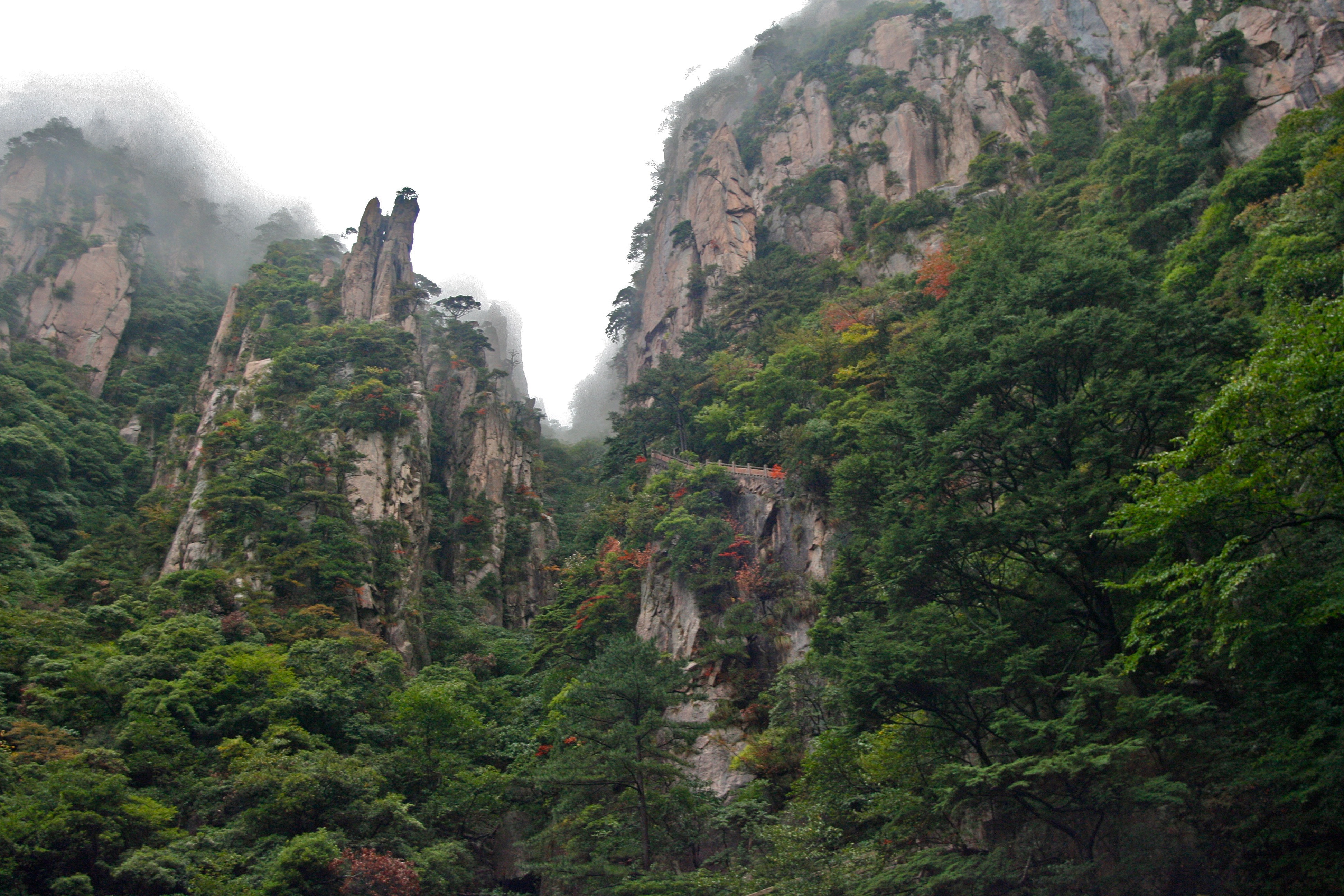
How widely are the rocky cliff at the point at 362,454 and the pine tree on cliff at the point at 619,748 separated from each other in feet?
50.4

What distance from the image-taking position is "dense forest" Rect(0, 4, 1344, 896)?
35.3 feet

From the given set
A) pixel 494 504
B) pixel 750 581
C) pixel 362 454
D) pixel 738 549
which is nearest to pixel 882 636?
pixel 750 581

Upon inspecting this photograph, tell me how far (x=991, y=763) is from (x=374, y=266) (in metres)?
51.9

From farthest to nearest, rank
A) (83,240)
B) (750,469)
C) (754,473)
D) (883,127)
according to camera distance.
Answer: (83,240) → (883,127) → (750,469) → (754,473)

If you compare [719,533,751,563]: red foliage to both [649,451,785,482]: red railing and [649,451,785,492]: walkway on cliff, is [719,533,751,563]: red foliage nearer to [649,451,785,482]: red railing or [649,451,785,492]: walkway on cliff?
[649,451,785,492]: walkway on cliff

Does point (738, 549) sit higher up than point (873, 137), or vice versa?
point (873, 137)

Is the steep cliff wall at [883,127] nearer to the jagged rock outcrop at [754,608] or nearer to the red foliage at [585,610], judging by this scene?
the jagged rock outcrop at [754,608]

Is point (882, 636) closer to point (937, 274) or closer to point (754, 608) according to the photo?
point (754, 608)

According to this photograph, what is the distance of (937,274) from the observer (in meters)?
33.6

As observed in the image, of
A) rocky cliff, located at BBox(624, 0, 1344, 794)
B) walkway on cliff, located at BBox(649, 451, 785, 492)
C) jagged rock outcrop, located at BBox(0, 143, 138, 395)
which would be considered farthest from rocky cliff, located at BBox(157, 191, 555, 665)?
walkway on cliff, located at BBox(649, 451, 785, 492)

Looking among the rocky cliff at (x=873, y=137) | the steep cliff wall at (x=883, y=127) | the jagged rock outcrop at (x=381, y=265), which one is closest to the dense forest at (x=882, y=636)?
the rocky cliff at (x=873, y=137)

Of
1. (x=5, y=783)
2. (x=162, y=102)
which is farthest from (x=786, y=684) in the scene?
(x=162, y=102)

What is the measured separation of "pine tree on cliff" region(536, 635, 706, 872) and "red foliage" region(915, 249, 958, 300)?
64.4ft

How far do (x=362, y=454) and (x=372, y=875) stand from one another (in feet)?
81.8
